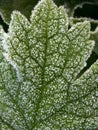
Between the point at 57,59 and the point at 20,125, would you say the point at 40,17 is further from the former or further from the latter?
the point at 20,125

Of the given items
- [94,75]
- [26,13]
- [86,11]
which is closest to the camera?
[94,75]

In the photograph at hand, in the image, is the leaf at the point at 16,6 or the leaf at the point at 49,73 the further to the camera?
the leaf at the point at 16,6

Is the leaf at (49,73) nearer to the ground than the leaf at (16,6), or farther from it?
nearer to the ground

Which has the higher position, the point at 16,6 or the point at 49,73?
the point at 16,6

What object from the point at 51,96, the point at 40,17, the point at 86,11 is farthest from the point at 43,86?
the point at 86,11

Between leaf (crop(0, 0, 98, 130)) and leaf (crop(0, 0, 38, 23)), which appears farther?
leaf (crop(0, 0, 38, 23))

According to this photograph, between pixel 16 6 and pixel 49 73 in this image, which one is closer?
pixel 49 73

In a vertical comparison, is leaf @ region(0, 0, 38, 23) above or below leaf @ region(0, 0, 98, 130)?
above

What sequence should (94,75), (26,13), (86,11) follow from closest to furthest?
(94,75), (26,13), (86,11)
